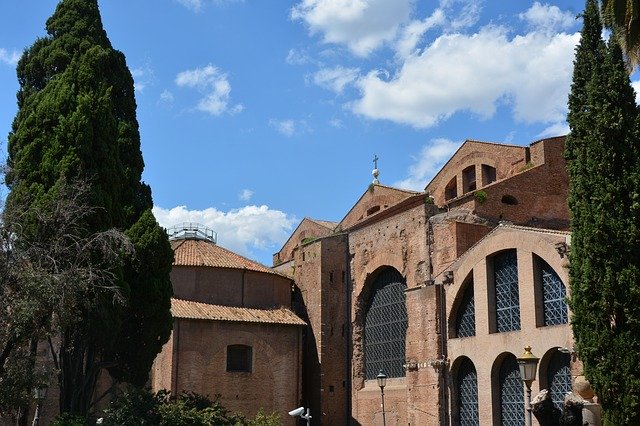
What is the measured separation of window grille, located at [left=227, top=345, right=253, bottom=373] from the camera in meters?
30.8

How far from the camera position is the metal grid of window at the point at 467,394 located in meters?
24.8

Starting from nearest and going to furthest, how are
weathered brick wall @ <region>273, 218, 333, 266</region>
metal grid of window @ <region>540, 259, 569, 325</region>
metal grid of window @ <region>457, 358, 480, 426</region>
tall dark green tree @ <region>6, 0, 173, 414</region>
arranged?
1. tall dark green tree @ <region>6, 0, 173, 414</region>
2. metal grid of window @ <region>540, 259, 569, 325</region>
3. metal grid of window @ <region>457, 358, 480, 426</region>
4. weathered brick wall @ <region>273, 218, 333, 266</region>

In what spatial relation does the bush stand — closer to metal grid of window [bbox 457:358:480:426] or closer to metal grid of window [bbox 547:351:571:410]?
metal grid of window [bbox 457:358:480:426]

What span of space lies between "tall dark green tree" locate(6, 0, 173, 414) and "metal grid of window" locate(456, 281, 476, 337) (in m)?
10.2

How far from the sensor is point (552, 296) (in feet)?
72.1

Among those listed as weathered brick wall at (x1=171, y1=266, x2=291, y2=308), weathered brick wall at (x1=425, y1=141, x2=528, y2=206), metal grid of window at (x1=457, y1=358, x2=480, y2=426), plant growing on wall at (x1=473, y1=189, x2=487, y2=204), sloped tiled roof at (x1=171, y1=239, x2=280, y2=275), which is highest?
weathered brick wall at (x1=425, y1=141, x2=528, y2=206)

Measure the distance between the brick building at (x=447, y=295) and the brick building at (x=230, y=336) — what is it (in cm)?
168

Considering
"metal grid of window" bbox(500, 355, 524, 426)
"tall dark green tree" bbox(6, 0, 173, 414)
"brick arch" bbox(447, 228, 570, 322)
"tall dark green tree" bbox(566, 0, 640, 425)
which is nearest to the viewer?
"tall dark green tree" bbox(566, 0, 640, 425)

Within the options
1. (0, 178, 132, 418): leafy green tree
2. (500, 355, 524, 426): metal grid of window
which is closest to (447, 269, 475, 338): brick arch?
(500, 355, 524, 426): metal grid of window

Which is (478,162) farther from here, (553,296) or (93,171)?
(93,171)

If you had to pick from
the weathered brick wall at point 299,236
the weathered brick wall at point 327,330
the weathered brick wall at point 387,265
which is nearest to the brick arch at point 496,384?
the weathered brick wall at point 387,265

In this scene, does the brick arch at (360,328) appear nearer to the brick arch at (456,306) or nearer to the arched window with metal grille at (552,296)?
the brick arch at (456,306)

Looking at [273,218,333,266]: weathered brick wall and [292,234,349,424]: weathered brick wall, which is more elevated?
[273,218,333,266]: weathered brick wall

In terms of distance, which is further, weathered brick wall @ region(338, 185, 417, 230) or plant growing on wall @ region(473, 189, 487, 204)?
weathered brick wall @ region(338, 185, 417, 230)
